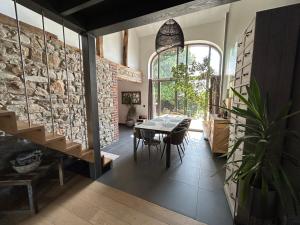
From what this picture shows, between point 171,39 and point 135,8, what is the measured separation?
4.48 feet

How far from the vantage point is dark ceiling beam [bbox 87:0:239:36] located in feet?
4.69

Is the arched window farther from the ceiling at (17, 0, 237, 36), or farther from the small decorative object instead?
the small decorative object

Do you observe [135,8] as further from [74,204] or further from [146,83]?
[146,83]

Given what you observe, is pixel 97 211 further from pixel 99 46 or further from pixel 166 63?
pixel 166 63

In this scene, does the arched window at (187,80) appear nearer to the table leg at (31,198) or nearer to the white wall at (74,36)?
the white wall at (74,36)

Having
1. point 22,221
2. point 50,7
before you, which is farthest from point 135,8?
point 22,221

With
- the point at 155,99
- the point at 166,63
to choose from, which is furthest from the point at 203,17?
the point at 155,99

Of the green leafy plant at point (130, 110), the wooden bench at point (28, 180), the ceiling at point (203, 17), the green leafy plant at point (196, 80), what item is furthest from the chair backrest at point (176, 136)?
the ceiling at point (203, 17)

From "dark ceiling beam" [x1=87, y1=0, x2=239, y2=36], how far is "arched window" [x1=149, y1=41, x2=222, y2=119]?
3751mm

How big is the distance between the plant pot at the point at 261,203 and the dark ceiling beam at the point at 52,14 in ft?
9.01

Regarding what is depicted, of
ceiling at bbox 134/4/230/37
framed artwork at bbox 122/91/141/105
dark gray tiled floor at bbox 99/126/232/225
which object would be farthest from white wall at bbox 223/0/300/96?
framed artwork at bbox 122/91/141/105

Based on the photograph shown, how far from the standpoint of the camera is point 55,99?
2674mm

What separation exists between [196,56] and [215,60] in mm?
726

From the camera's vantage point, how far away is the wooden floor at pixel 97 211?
5.48ft
